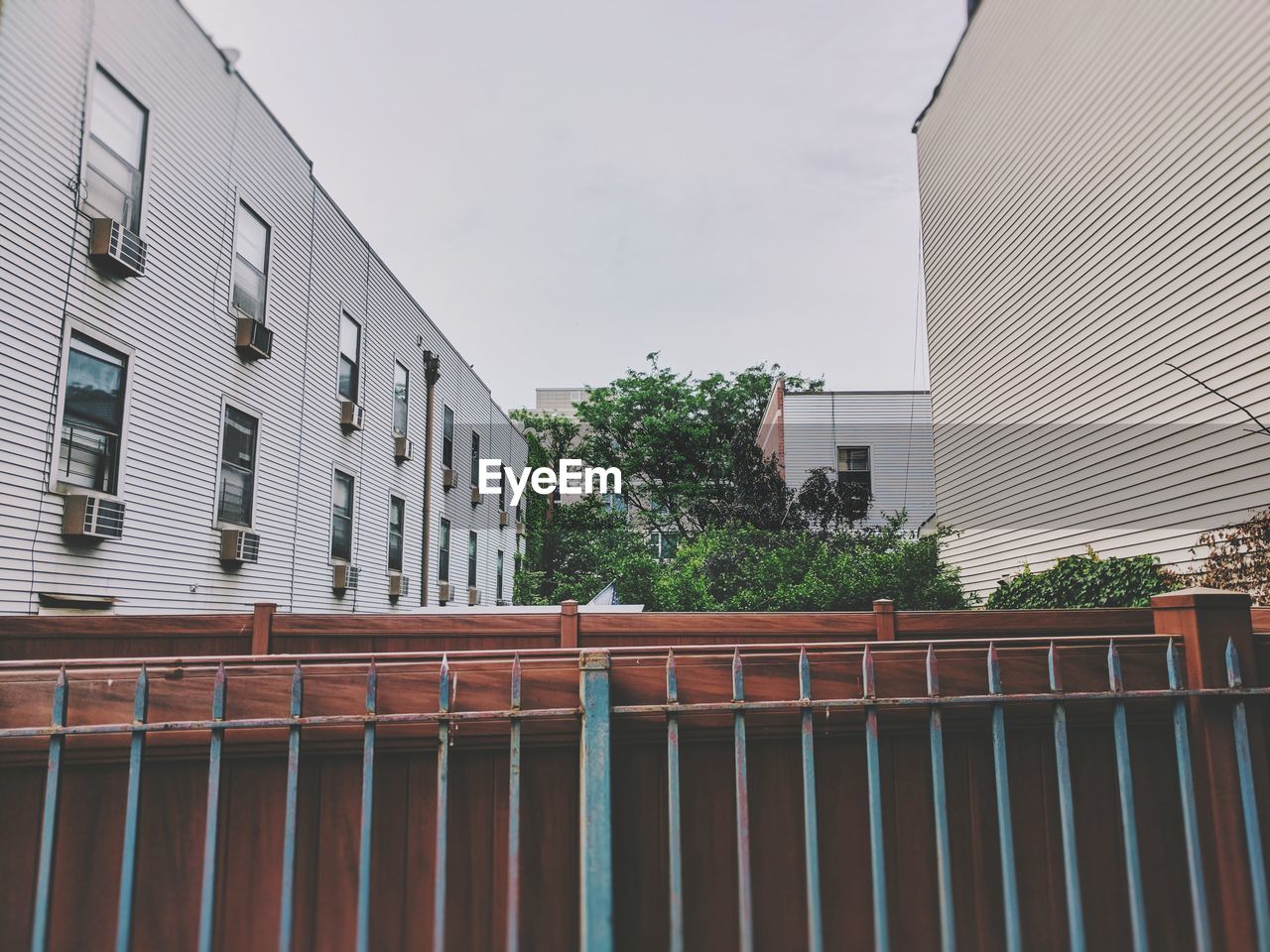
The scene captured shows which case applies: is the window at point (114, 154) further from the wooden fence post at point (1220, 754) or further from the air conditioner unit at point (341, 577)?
the wooden fence post at point (1220, 754)

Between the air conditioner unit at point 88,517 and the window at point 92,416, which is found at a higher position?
the window at point 92,416

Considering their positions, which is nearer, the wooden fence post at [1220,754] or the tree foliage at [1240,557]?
the wooden fence post at [1220,754]

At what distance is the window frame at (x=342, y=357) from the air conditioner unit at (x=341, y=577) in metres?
2.84

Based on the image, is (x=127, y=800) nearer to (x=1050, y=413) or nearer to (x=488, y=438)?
(x=1050, y=413)

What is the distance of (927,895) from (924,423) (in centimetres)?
1923

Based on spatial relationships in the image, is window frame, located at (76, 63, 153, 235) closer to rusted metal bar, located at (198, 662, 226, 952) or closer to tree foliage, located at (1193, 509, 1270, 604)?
rusted metal bar, located at (198, 662, 226, 952)

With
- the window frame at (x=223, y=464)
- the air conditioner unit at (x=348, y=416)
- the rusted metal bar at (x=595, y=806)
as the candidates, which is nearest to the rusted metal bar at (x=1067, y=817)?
the rusted metal bar at (x=595, y=806)

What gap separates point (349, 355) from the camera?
1416cm

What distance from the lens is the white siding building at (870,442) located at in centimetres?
2006

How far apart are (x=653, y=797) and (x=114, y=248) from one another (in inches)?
327

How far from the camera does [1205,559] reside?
283 inches

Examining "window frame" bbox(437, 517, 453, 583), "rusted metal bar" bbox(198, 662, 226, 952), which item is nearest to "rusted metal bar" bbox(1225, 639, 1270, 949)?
"rusted metal bar" bbox(198, 662, 226, 952)

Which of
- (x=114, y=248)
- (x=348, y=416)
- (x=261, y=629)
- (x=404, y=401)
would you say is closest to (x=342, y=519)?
(x=348, y=416)

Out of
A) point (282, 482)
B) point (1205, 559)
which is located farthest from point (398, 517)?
point (1205, 559)
